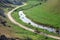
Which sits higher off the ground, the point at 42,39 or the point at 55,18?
the point at 55,18

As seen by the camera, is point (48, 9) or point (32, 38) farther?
point (48, 9)

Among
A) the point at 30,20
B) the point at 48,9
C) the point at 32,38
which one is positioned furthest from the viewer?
the point at 48,9

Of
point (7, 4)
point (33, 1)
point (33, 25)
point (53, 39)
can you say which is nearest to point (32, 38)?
point (53, 39)

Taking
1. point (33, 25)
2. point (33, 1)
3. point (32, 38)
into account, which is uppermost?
point (33, 1)

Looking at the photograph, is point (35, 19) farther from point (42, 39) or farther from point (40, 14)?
point (42, 39)

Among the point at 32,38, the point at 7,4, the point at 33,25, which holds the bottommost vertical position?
the point at 32,38

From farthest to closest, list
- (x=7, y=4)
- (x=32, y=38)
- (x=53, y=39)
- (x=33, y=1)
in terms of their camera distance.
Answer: (x=33, y=1) → (x=7, y=4) → (x=53, y=39) → (x=32, y=38)

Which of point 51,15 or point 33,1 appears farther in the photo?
point 33,1

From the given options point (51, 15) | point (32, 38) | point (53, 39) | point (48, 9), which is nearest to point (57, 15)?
point (51, 15)

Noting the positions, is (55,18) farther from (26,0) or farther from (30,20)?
(26,0)
